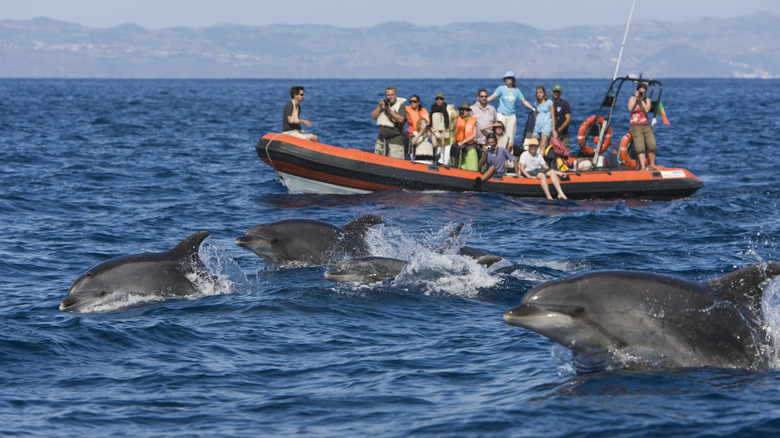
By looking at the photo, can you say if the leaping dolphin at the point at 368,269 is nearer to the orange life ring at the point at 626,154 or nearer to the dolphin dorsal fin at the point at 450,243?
the dolphin dorsal fin at the point at 450,243

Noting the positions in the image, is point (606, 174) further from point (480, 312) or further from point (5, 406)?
point (5, 406)

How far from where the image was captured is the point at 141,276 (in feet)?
35.3

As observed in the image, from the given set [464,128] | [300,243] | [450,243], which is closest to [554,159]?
[464,128]

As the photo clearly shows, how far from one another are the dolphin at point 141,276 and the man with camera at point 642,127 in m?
12.8

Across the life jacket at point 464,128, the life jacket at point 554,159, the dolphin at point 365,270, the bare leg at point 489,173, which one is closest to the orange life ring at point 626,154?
the life jacket at point 554,159

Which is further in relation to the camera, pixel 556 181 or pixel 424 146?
pixel 424 146

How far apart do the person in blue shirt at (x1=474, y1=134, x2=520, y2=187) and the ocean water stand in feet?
1.51

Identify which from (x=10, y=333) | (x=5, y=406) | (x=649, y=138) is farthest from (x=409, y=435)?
(x=649, y=138)

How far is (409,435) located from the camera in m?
6.92

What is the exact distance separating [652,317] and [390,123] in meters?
14.3

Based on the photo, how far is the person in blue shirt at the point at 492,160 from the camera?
20.8 meters

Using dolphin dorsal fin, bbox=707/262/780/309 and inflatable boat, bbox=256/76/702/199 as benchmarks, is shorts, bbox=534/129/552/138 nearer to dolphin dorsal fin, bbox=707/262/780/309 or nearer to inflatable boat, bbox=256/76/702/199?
inflatable boat, bbox=256/76/702/199

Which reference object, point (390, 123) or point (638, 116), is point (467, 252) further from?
point (638, 116)

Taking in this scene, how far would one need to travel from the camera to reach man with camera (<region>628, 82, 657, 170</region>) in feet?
68.7
